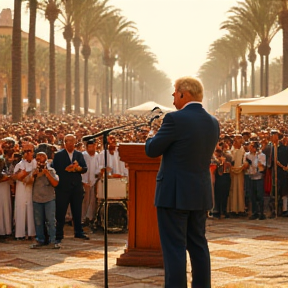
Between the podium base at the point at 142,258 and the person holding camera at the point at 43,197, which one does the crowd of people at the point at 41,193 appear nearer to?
the person holding camera at the point at 43,197

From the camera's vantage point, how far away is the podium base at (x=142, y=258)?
853 cm

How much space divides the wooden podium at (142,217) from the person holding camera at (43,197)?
2.31m

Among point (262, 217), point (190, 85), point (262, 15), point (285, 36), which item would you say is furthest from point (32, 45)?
point (190, 85)

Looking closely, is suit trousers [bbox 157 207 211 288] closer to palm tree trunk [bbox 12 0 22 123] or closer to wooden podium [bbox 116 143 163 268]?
wooden podium [bbox 116 143 163 268]

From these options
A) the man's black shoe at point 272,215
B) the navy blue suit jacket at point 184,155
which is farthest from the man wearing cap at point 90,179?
the navy blue suit jacket at point 184,155

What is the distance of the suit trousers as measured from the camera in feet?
18.9

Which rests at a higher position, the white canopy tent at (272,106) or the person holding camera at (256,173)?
the white canopy tent at (272,106)

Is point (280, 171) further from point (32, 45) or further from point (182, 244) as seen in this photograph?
point (32, 45)

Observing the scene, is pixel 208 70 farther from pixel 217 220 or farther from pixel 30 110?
pixel 217 220

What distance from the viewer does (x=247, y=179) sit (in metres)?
14.7

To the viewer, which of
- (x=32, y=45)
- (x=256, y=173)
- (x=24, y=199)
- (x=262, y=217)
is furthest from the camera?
(x=32, y=45)

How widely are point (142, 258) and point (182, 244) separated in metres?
2.87

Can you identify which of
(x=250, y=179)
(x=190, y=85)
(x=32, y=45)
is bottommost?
(x=250, y=179)

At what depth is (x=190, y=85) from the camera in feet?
19.0
